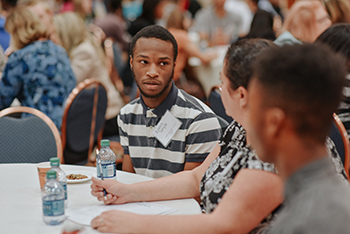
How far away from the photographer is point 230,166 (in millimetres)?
1321

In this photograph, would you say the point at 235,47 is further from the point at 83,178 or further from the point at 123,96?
the point at 123,96

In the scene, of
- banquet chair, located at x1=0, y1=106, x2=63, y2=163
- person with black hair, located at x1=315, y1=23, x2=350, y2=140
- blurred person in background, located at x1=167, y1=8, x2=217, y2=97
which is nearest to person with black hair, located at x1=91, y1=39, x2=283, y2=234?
banquet chair, located at x1=0, y1=106, x2=63, y2=163

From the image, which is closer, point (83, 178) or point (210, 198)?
point (210, 198)

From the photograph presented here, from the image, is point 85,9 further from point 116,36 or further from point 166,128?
point 166,128

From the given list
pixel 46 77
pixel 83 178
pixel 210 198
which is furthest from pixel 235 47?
pixel 46 77

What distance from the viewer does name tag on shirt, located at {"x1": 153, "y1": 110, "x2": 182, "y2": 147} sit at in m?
1.95

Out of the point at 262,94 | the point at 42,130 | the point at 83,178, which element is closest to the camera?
the point at 262,94

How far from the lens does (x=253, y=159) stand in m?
1.22

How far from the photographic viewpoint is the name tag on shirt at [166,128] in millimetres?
1952

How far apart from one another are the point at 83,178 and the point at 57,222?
1.47ft

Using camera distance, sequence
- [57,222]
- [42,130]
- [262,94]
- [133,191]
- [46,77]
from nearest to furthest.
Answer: [262,94] → [57,222] → [133,191] → [42,130] → [46,77]

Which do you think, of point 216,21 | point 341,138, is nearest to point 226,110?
Result: point 341,138

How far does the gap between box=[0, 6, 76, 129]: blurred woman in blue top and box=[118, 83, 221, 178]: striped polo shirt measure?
117 centimetres

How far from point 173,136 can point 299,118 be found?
120 cm
